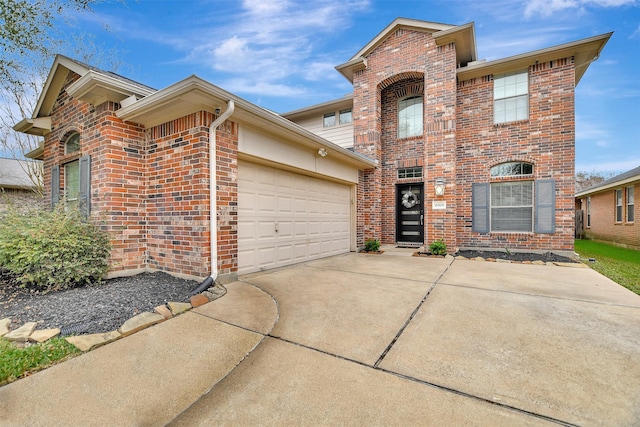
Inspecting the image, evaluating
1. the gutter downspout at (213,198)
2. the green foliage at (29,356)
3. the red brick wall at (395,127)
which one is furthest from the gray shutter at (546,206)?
the green foliage at (29,356)

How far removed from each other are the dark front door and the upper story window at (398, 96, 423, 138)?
1756 millimetres

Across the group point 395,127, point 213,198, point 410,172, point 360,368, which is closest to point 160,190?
point 213,198

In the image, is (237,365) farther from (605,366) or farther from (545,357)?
(605,366)

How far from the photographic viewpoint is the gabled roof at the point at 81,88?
4.05m

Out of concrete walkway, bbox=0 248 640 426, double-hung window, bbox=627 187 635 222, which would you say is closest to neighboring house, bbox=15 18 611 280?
concrete walkway, bbox=0 248 640 426

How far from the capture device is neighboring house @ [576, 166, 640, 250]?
10430 mm

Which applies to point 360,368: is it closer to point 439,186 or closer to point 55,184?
point 439,186

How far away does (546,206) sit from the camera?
284 inches

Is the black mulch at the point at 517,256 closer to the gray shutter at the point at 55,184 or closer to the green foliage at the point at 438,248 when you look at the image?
the green foliage at the point at 438,248

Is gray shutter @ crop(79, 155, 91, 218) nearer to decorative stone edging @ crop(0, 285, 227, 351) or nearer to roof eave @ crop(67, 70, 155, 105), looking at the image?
roof eave @ crop(67, 70, 155, 105)

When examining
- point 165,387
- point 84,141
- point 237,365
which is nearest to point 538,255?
point 237,365

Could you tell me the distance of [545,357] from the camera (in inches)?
84.6

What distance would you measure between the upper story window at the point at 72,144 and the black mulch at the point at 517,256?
921cm

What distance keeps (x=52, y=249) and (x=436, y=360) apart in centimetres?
467
